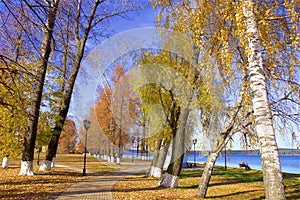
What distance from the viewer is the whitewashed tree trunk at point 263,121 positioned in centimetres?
364

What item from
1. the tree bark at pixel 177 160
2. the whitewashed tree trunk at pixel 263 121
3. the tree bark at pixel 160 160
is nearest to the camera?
the whitewashed tree trunk at pixel 263 121

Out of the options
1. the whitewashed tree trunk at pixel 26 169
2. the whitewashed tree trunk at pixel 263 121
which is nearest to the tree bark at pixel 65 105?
the whitewashed tree trunk at pixel 26 169

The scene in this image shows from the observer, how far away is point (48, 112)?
12.8 meters

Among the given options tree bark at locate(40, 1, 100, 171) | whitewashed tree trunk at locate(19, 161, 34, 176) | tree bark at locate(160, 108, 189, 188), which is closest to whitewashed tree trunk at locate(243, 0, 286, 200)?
tree bark at locate(160, 108, 189, 188)

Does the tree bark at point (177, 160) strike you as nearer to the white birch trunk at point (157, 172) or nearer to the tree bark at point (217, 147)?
the tree bark at point (217, 147)

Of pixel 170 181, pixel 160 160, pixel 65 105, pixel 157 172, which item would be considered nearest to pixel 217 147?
pixel 170 181

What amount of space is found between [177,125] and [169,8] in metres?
4.66

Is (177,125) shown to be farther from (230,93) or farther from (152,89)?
(230,93)

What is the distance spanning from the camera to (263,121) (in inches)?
151

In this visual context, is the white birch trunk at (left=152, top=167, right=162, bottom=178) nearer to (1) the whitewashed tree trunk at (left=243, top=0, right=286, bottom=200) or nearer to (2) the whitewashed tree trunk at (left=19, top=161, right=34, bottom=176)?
(2) the whitewashed tree trunk at (left=19, top=161, right=34, bottom=176)

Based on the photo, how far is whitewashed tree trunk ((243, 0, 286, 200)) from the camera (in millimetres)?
3643

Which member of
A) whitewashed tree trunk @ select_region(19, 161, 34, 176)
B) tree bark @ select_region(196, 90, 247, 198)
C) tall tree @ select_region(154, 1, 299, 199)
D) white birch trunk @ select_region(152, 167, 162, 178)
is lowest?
white birch trunk @ select_region(152, 167, 162, 178)

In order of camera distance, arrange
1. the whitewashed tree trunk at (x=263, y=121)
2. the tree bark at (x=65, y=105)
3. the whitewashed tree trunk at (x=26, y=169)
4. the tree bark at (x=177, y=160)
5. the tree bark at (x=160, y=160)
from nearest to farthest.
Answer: the whitewashed tree trunk at (x=263, y=121), the tree bark at (x=177, y=160), the whitewashed tree trunk at (x=26, y=169), the tree bark at (x=65, y=105), the tree bark at (x=160, y=160)

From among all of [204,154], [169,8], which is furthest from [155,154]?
[169,8]
